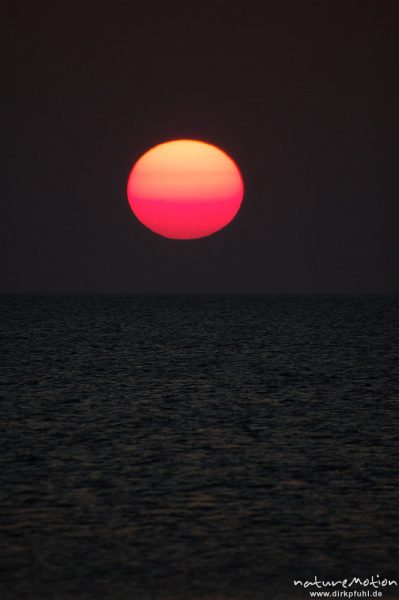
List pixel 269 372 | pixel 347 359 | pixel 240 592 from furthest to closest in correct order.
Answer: pixel 347 359
pixel 269 372
pixel 240 592

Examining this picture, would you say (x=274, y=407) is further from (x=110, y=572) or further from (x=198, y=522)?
(x=110, y=572)

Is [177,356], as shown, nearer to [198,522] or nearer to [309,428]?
[309,428]

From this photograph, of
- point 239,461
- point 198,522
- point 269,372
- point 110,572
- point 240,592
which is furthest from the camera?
point 269,372

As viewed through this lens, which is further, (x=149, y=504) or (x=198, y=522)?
(x=149, y=504)

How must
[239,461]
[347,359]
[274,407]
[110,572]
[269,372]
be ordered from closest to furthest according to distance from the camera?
[110,572] → [239,461] → [274,407] → [269,372] → [347,359]

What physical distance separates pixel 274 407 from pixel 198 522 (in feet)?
55.2

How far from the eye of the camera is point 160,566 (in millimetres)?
12289

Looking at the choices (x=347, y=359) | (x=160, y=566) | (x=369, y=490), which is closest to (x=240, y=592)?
(x=160, y=566)

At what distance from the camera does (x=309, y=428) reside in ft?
84.9

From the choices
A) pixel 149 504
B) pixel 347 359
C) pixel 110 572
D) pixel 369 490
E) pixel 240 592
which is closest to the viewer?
pixel 240 592

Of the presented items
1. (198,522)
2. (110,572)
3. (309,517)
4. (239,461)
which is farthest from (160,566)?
(239,461)

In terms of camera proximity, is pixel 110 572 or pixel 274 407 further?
pixel 274 407

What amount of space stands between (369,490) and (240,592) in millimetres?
6448

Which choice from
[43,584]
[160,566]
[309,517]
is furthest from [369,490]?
[43,584]
